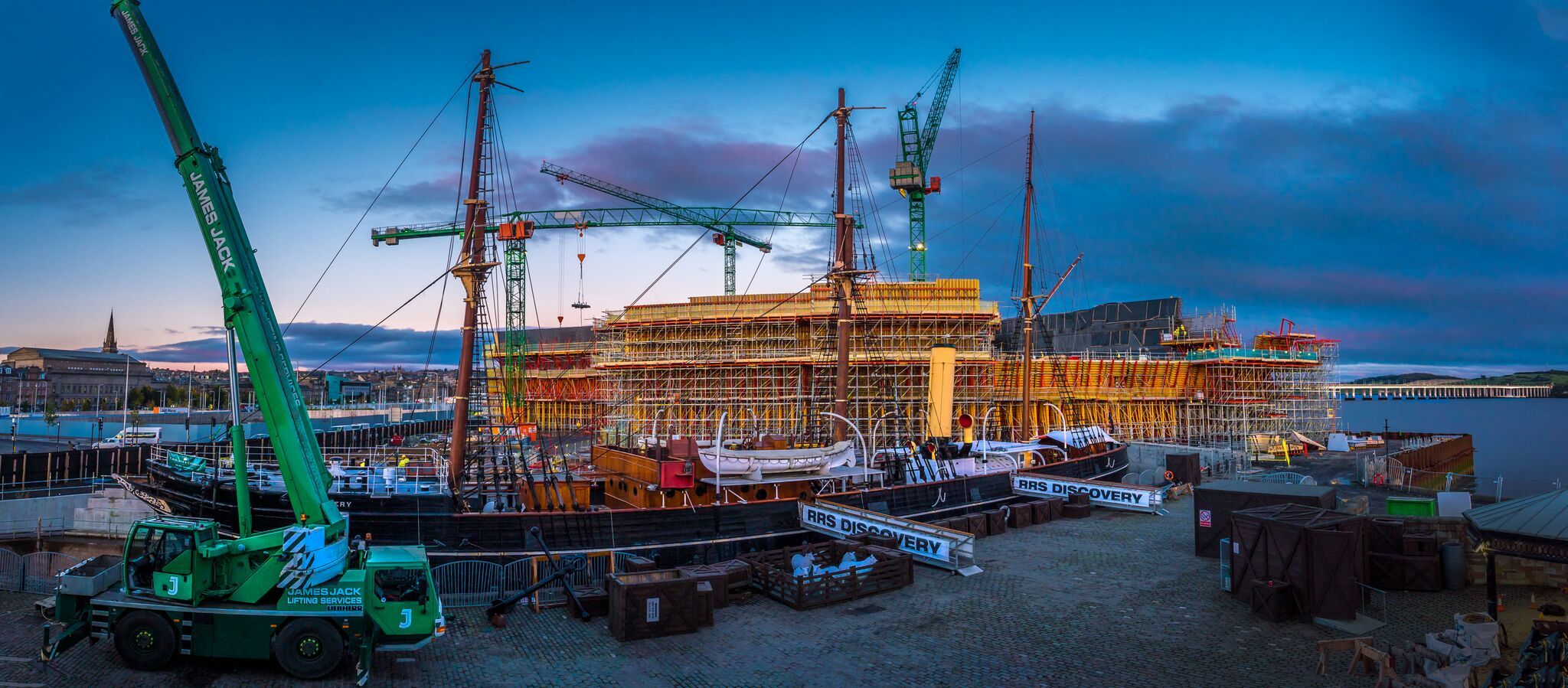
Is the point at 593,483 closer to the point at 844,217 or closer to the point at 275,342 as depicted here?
the point at 275,342

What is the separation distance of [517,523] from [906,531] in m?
8.99

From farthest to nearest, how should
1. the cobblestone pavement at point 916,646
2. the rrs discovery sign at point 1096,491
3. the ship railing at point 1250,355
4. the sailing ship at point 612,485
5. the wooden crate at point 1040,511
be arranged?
the ship railing at point 1250,355 < the rrs discovery sign at point 1096,491 < the wooden crate at point 1040,511 < the sailing ship at point 612,485 < the cobblestone pavement at point 916,646

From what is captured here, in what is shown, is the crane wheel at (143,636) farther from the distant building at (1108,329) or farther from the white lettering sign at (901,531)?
the distant building at (1108,329)

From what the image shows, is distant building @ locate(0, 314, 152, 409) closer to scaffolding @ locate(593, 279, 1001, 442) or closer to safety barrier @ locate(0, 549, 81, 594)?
scaffolding @ locate(593, 279, 1001, 442)

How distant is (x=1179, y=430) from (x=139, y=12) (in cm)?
5756

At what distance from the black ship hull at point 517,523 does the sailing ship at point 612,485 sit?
3 cm

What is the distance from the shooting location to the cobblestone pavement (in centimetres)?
1134

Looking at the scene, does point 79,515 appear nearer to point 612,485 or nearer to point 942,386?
point 612,485

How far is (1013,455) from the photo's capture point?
30422mm

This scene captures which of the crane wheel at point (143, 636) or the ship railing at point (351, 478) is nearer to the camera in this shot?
the crane wheel at point (143, 636)

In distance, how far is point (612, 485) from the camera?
22734 mm

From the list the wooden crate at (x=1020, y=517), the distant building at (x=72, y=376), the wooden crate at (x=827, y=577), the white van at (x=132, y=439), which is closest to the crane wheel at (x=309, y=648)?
the wooden crate at (x=827, y=577)

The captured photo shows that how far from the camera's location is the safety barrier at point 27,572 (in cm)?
1500

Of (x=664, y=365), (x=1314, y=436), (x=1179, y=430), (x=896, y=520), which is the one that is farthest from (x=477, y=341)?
(x=1314, y=436)
